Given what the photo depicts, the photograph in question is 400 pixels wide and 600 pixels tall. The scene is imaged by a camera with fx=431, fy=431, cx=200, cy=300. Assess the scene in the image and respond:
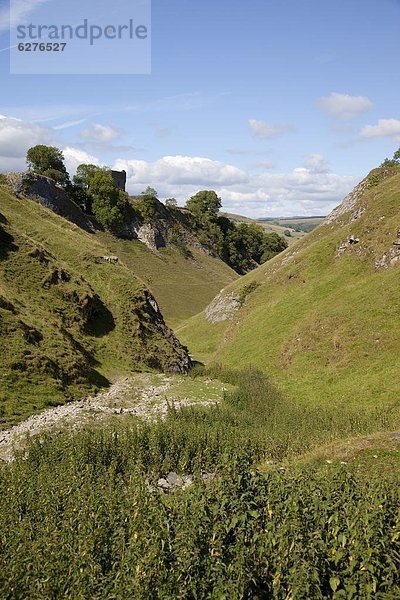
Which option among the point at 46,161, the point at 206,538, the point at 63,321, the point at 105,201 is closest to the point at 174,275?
the point at 105,201

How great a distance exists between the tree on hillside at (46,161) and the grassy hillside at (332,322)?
72302 millimetres

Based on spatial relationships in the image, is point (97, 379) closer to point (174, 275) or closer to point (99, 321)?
point (99, 321)

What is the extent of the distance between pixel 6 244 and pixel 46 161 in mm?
81607

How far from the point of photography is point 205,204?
562 ft

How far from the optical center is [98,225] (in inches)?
4781

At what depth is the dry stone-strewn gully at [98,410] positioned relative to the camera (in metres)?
25.3

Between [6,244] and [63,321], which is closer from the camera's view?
[63,321]

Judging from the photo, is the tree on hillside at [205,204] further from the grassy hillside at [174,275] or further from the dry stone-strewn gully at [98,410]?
the dry stone-strewn gully at [98,410]

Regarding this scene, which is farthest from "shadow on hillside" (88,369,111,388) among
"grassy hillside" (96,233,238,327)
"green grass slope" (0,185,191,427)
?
"grassy hillside" (96,233,238,327)

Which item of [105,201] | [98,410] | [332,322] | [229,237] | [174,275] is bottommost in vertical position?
[98,410]

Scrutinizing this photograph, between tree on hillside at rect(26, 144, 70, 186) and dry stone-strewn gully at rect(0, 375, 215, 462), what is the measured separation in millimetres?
95746

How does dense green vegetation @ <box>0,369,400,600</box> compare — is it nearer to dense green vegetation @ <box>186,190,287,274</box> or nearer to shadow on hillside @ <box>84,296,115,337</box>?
shadow on hillside @ <box>84,296,115,337</box>

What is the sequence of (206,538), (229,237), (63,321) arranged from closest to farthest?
1. (206,538)
2. (63,321)
3. (229,237)

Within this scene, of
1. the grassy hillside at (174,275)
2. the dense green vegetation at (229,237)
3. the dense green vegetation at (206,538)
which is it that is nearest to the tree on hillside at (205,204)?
the dense green vegetation at (229,237)
